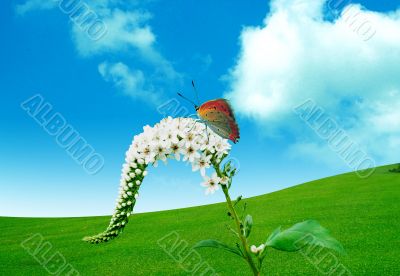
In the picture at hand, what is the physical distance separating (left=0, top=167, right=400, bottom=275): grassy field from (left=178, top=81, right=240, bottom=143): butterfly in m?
6.87

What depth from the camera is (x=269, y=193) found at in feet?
96.1

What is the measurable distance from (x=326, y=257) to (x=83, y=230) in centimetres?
1426

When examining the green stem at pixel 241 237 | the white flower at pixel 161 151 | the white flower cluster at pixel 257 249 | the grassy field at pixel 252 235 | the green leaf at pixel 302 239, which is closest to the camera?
the green leaf at pixel 302 239

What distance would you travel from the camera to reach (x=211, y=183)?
3398 mm

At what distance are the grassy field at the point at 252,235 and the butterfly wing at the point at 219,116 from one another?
6.87m

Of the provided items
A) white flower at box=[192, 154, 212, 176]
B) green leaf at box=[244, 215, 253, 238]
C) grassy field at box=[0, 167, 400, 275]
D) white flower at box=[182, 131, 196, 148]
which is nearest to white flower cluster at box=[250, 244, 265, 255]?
green leaf at box=[244, 215, 253, 238]

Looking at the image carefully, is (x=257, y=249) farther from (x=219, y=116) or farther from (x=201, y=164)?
(x=219, y=116)

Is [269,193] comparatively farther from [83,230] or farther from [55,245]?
[55,245]

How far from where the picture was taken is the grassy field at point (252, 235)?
1148cm

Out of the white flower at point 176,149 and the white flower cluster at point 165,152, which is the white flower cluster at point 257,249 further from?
the white flower at point 176,149

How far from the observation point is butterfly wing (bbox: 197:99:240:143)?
3.49 meters

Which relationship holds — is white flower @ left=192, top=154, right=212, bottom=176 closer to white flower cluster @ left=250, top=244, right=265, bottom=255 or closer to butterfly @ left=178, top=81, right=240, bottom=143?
butterfly @ left=178, top=81, right=240, bottom=143

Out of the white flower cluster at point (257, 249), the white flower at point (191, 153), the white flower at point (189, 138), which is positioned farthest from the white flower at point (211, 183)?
the white flower cluster at point (257, 249)

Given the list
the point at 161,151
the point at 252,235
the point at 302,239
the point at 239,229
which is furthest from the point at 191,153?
the point at 252,235
